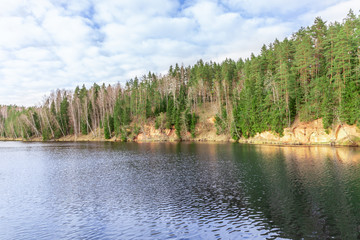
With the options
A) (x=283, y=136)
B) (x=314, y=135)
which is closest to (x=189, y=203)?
(x=314, y=135)

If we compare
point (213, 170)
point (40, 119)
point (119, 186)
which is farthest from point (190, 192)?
point (40, 119)

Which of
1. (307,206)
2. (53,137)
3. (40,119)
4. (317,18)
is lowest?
(307,206)

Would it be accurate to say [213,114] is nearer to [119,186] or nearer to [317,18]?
[317,18]

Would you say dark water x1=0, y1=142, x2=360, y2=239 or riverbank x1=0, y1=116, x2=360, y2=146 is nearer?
dark water x1=0, y1=142, x2=360, y2=239

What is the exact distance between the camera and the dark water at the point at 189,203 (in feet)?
52.2

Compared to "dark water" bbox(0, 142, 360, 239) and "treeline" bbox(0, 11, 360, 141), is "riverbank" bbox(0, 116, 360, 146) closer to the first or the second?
"treeline" bbox(0, 11, 360, 141)

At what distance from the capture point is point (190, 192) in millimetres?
24422

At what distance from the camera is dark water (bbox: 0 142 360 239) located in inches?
626

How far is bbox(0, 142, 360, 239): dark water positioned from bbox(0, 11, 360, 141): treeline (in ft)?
101

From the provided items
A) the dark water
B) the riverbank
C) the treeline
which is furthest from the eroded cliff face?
the dark water

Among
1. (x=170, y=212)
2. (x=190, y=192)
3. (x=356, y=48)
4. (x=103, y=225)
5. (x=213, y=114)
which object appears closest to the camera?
(x=103, y=225)

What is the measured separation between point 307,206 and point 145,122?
298 ft

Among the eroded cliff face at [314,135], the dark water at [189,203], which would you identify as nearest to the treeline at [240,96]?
the eroded cliff face at [314,135]

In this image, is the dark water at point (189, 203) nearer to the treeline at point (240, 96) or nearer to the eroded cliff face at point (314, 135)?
the eroded cliff face at point (314, 135)
